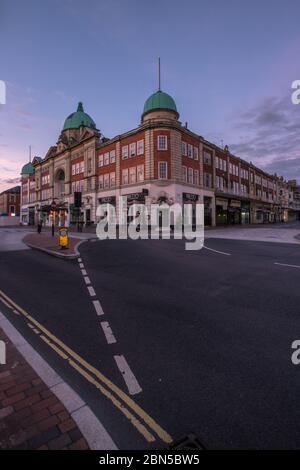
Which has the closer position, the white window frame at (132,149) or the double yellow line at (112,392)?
the double yellow line at (112,392)

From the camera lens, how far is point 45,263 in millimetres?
10953

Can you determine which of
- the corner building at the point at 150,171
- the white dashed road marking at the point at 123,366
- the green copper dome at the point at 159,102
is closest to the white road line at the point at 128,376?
the white dashed road marking at the point at 123,366

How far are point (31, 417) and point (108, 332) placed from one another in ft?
6.30

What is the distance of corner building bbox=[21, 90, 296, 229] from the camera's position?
35.0m

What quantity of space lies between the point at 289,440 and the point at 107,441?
1.64 meters

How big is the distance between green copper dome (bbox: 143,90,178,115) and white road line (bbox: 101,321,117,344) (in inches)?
1526

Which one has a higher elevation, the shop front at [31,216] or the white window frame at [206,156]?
the white window frame at [206,156]

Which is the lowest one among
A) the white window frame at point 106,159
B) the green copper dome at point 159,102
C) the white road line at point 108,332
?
the white road line at point 108,332

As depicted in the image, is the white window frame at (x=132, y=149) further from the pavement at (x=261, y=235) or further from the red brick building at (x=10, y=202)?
the red brick building at (x=10, y=202)

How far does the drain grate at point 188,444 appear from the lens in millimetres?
2156

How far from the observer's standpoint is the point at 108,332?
14.3 feet

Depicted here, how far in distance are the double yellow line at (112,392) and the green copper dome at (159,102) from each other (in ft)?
129

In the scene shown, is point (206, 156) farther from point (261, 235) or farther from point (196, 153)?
point (261, 235)

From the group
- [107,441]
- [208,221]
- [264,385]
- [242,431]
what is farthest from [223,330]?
[208,221]
